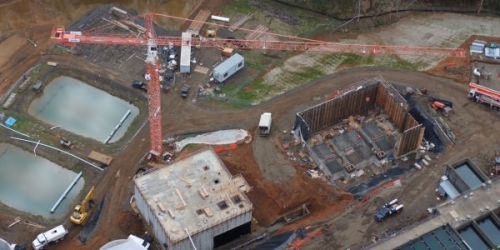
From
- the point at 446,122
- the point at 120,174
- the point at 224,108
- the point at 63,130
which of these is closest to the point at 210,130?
the point at 224,108

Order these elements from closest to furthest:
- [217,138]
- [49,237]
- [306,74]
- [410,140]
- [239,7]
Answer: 1. [49,237]
2. [410,140]
3. [217,138]
4. [306,74]
5. [239,7]

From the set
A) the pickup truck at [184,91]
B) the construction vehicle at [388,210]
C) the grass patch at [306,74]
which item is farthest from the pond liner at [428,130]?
the pickup truck at [184,91]

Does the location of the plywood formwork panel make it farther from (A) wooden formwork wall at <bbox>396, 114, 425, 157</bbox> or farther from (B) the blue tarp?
(B) the blue tarp

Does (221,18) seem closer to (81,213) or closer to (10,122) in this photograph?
(10,122)

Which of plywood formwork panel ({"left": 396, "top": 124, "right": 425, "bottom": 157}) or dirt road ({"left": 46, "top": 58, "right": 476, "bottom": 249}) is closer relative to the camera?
dirt road ({"left": 46, "top": 58, "right": 476, "bottom": 249})

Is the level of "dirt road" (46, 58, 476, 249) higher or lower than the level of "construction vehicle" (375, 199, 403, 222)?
higher

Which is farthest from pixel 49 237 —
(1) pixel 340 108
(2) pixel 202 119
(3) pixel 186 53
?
(1) pixel 340 108

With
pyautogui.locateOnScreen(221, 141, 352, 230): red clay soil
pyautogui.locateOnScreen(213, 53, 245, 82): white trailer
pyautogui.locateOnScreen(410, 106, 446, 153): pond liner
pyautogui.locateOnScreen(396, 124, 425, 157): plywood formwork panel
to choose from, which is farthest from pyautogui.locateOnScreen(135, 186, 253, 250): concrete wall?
pyautogui.locateOnScreen(410, 106, 446, 153): pond liner
